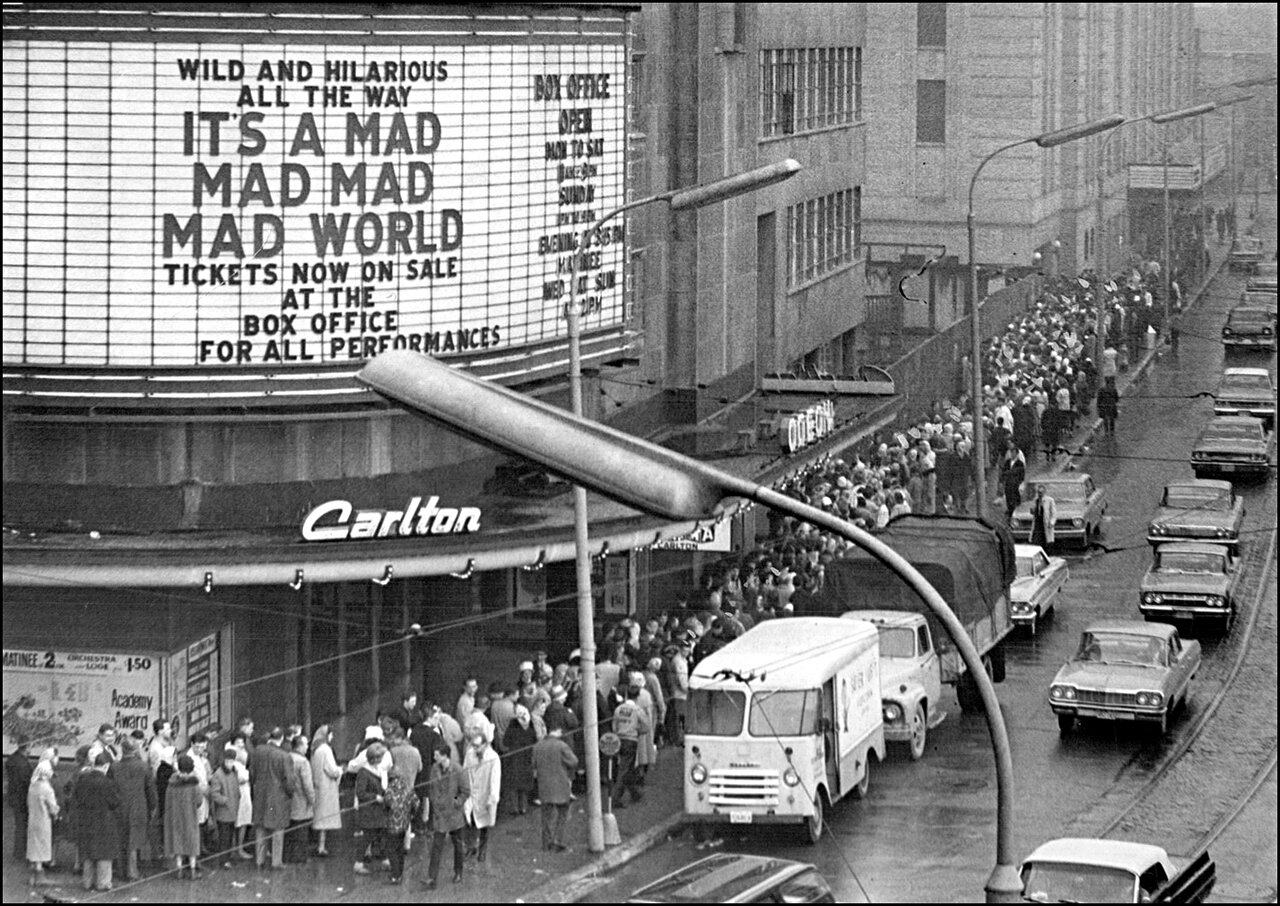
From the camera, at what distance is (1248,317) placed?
52.4 m

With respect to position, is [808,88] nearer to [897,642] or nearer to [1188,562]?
[1188,562]

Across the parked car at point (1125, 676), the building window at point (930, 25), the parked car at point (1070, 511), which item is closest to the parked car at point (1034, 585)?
the parked car at point (1070, 511)

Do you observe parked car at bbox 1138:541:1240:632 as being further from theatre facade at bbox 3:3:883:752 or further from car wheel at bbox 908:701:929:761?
theatre facade at bbox 3:3:883:752

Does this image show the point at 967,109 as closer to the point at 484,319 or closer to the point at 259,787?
the point at 484,319

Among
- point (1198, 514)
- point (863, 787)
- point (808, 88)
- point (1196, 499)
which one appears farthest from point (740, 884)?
point (808, 88)

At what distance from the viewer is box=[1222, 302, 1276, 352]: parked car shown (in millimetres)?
50656

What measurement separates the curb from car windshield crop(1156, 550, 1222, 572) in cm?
1251

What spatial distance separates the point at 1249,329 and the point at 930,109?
1015 centimetres

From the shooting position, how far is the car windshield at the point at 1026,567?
34.1m

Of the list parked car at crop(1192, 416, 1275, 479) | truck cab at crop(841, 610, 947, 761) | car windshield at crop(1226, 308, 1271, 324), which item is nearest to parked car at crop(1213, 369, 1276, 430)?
parked car at crop(1192, 416, 1275, 479)

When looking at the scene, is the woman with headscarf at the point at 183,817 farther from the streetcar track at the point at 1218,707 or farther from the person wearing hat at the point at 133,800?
the streetcar track at the point at 1218,707

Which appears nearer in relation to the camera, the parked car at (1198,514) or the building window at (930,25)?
the parked car at (1198,514)

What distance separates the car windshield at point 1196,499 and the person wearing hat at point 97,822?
21.5 meters

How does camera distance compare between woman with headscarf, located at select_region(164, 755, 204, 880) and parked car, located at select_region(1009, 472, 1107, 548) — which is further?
parked car, located at select_region(1009, 472, 1107, 548)
